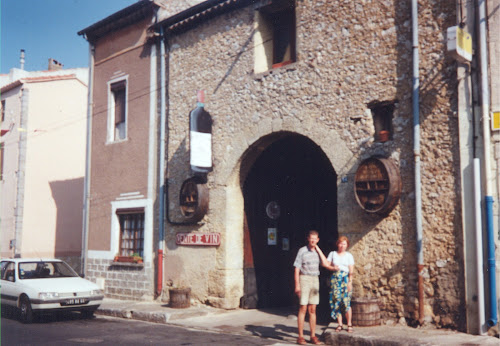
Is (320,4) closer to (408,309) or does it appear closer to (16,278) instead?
(408,309)

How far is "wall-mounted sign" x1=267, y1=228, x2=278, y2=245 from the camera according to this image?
11492mm

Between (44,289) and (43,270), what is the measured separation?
112 centimetres

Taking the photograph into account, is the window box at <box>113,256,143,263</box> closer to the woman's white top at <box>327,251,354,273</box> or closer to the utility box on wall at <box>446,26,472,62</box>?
the woman's white top at <box>327,251,354,273</box>

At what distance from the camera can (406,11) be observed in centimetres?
845

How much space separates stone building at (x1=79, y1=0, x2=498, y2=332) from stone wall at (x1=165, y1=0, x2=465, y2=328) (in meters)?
0.02

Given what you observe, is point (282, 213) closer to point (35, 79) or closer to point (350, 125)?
point (350, 125)

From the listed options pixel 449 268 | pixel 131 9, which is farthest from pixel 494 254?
pixel 131 9

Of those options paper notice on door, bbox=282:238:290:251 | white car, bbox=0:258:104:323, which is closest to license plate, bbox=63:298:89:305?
white car, bbox=0:258:104:323

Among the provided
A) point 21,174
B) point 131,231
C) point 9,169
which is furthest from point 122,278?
point 9,169

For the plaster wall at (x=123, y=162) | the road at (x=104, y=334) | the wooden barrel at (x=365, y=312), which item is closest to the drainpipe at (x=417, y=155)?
the wooden barrel at (x=365, y=312)

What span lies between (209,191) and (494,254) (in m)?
5.94

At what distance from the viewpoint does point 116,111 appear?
1451cm

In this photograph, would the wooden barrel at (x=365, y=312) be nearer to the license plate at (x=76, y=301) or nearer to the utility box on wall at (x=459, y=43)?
the utility box on wall at (x=459, y=43)

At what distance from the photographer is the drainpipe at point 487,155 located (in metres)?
7.11
